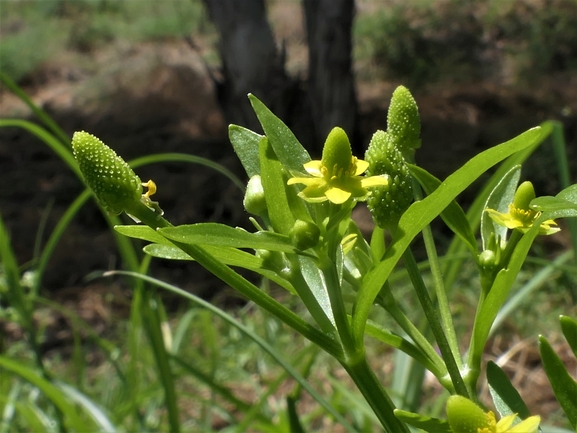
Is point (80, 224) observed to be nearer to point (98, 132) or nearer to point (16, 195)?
point (16, 195)

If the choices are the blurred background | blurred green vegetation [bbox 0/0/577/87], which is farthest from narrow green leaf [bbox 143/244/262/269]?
blurred green vegetation [bbox 0/0/577/87]

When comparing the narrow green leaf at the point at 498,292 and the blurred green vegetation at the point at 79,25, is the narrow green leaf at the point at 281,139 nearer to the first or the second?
the narrow green leaf at the point at 498,292

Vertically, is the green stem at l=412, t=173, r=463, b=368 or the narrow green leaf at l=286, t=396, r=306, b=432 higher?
the green stem at l=412, t=173, r=463, b=368

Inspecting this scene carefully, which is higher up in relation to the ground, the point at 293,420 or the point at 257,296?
the point at 257,296

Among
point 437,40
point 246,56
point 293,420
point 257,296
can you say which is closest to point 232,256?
point 257,296

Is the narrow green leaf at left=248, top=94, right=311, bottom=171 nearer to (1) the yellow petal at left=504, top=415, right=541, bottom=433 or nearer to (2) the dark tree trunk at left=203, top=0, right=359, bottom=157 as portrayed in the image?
(1) the yellow petal at left=504, top=415, right=541, bottom=433

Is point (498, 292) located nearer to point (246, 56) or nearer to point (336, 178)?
point (336, 178)

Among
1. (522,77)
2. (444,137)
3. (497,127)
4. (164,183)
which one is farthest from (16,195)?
(522,77)
